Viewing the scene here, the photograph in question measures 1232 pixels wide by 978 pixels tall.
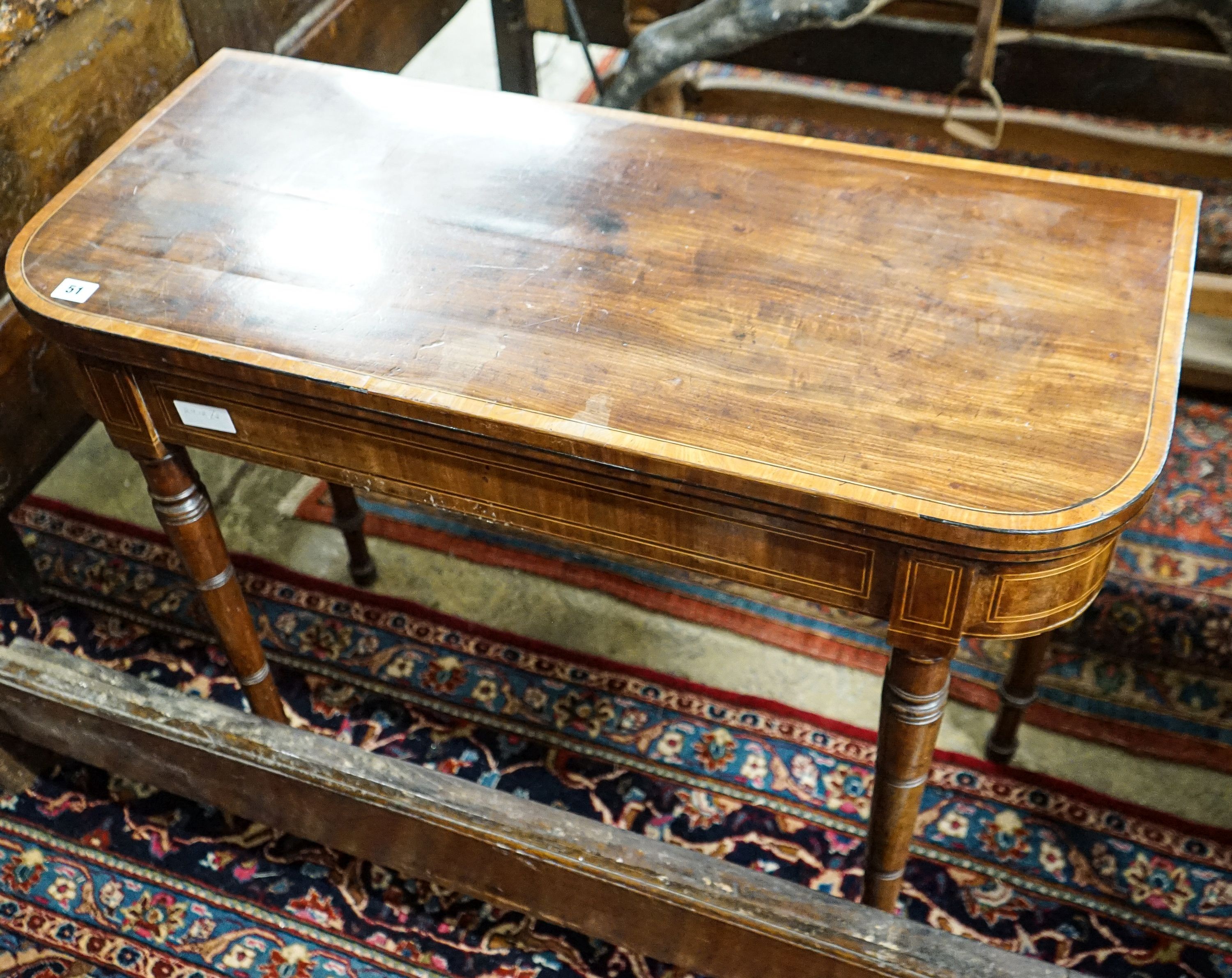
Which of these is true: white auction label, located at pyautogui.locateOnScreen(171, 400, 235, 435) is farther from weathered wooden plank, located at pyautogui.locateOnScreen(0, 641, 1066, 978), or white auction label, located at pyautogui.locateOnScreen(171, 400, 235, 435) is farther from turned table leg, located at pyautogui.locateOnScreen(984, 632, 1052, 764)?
turned table leg, located at pyautogui.locateOnScreen(984, 632, 1052, 764)

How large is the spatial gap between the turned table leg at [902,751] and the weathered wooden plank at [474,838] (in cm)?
13

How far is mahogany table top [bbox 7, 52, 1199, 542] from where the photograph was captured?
1.25 metres

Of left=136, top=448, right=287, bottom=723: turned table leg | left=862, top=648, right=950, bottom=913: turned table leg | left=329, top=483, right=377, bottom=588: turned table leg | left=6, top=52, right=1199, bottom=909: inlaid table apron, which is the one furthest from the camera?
left=329, top=483, right=377, bottom=588: turned table leg

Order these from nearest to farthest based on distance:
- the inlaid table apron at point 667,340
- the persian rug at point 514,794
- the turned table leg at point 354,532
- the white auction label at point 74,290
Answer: the inlaid table apron at point 667,340 → the white auction label at point 74,290 → the persian rug at point 514,794 → the turned table leg at point 354,532

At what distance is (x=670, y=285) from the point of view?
4.83 feet

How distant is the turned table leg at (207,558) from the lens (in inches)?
65.5

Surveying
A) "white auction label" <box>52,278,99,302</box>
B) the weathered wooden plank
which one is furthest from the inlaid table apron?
the weathered wooden plank

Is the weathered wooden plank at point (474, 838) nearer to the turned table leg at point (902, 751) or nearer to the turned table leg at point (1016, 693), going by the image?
the turned table leg at point (902, 751)

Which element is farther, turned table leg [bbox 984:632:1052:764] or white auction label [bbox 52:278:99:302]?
turned table leg [bbox 984:632:1052:764]

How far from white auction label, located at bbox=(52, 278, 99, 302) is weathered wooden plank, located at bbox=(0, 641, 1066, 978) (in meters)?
0.60

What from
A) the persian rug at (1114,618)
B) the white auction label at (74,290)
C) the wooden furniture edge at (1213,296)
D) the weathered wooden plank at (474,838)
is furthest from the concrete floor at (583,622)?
the white auction label at (74,290)

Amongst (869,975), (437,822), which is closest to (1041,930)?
(869,975)

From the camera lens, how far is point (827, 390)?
1.32 metres

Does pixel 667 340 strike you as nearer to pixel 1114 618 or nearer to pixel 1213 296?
pixel 1114 618
